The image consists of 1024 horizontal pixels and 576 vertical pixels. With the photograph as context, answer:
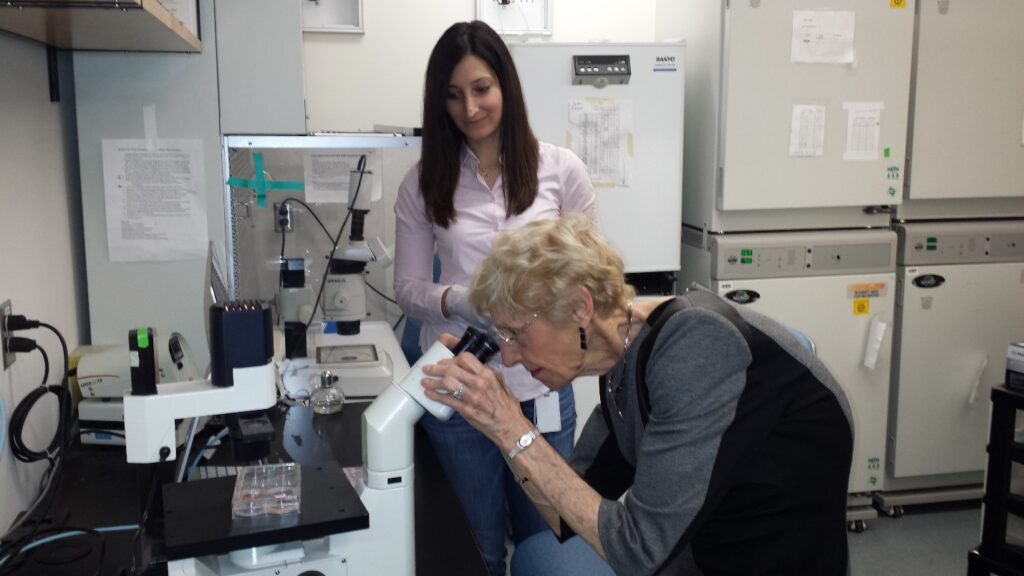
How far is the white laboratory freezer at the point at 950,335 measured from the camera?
2881 mm

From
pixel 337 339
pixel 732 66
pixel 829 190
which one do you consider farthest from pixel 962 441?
pixel 337 339

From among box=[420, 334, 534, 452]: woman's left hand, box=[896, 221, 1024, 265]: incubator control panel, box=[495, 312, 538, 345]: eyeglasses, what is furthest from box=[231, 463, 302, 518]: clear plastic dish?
box=[896, 221, 1024, 265]: incubator control panel

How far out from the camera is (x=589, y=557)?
4.49ft

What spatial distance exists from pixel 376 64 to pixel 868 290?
1.91 metres

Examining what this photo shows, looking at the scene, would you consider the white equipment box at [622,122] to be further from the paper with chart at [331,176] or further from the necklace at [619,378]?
the necklace at [619,378]

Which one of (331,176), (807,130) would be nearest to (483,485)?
(331,176)

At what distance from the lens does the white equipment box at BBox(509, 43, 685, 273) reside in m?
2.68

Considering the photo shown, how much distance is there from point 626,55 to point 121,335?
1725mm

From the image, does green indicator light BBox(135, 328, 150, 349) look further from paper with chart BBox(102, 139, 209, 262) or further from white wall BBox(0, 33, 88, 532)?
paper with chart BBox(102, 139, 209, 262)

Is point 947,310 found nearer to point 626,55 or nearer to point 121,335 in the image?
point 626,55

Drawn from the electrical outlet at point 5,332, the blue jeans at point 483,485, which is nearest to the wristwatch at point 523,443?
the blue jeans at point 483,485

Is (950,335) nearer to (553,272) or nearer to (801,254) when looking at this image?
(801,254)

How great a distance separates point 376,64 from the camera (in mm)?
3031

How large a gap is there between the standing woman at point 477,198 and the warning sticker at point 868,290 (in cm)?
137
